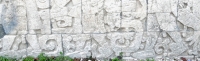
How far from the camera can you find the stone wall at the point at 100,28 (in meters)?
5.32

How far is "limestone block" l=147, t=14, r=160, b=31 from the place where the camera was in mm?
5371

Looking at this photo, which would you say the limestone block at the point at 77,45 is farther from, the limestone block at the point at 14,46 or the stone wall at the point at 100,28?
the limestone block at the point at 14,46

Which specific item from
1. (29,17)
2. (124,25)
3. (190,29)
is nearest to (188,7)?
(190,29)

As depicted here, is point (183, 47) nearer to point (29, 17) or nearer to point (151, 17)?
point (151, 17)

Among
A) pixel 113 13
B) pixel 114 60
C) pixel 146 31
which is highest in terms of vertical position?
pixel 113 13

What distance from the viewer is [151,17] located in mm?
5371

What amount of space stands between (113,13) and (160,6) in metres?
0.85

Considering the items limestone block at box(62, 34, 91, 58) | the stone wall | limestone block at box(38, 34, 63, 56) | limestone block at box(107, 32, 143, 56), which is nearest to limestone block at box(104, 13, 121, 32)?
the stone wall

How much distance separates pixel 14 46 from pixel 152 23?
8.48ft

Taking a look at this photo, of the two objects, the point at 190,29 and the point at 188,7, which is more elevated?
the point at 188,7

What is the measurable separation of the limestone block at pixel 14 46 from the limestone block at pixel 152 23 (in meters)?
2.31

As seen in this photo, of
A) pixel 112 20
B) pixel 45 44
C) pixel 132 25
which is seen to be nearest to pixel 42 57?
pixel 45 44

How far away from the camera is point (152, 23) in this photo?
5.40 m

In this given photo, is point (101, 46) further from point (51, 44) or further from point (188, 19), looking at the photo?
point (188, 19)
